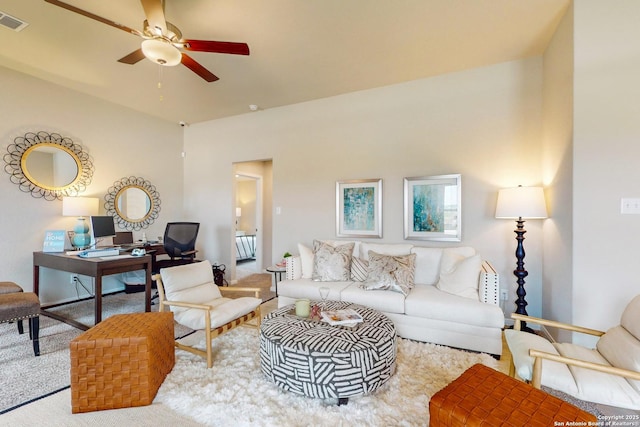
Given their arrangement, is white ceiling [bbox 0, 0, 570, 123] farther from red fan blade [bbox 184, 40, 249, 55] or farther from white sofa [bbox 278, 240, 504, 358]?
white sofa [bbox 278, 240, 504, 358]

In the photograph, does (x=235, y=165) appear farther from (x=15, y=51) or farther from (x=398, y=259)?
(x=398, y=259)

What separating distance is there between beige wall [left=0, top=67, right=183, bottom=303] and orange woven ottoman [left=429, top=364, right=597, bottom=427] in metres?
4.86

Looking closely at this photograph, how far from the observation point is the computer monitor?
11.9 feet

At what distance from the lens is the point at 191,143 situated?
5.43 metres

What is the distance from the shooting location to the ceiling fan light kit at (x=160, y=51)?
207cm

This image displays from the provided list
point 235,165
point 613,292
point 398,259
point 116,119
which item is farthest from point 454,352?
point 116,119

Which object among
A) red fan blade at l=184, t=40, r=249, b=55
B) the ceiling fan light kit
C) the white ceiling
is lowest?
the ceiling fan light kit

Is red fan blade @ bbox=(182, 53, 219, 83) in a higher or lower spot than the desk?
higher

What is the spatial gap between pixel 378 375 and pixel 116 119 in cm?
512

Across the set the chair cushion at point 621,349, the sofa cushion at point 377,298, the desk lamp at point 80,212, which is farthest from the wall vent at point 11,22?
the chair cushion at point 621,349

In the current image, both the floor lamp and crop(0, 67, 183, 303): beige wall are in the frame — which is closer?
the floor lamp

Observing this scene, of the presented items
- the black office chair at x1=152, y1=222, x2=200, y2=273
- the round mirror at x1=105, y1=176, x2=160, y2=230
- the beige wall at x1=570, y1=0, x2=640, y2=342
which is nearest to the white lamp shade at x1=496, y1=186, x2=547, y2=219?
the beige wall at x1=570, y1=0, x2=640, y2=342

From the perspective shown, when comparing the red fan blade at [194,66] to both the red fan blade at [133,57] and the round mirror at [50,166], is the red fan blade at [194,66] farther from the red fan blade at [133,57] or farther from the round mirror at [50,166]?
the round mirror at [50,166]

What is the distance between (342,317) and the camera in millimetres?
2172
